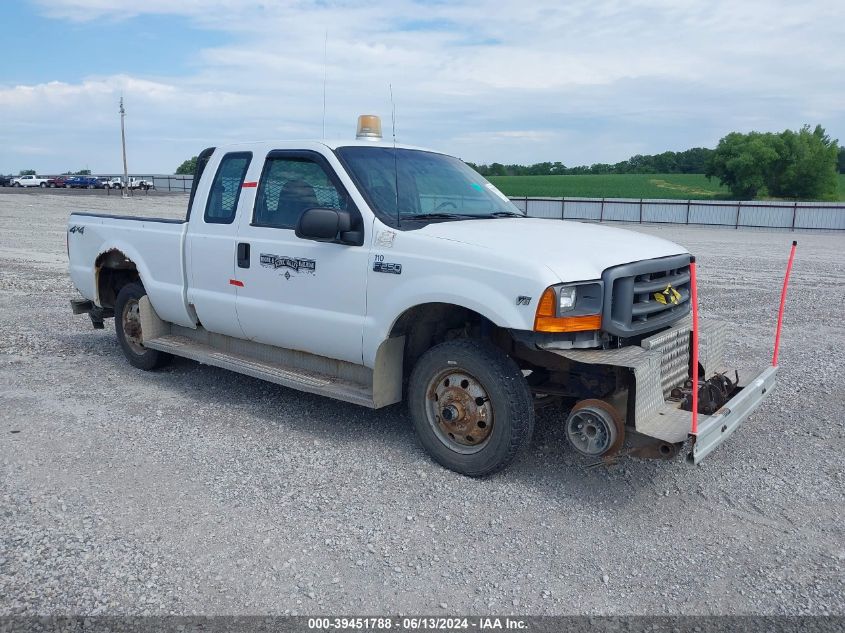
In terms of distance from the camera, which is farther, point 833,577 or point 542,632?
point 833,577

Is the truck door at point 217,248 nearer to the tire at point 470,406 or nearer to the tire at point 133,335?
the tire at point 133,335

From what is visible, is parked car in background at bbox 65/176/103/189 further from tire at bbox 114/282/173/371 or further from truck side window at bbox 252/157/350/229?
truck side window at bbox 252/157/350/229

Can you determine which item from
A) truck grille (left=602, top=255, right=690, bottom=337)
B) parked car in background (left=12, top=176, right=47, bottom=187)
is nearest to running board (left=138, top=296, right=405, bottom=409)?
truck grille (left=602, top=255, right=690, bottom=337)

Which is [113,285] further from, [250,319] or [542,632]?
[542,632]

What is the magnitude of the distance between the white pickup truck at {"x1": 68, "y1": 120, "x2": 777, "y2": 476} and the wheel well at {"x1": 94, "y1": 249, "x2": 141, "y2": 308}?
3.00 feet

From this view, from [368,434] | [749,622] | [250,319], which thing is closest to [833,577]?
[749,622]

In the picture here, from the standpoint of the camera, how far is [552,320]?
412cm

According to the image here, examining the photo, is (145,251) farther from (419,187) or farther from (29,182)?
(29,182)

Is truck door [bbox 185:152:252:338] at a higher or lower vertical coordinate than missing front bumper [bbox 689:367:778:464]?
higher

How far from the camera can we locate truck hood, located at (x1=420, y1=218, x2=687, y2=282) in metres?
4.23

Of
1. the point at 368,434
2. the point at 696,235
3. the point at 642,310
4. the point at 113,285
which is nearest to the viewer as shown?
the point at 642,310

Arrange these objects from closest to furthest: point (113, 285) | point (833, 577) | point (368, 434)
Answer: point (833, 577) → point (368, 434) → point (113, 285)

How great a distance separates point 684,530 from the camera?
4.14 metres

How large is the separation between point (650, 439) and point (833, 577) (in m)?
1.07
